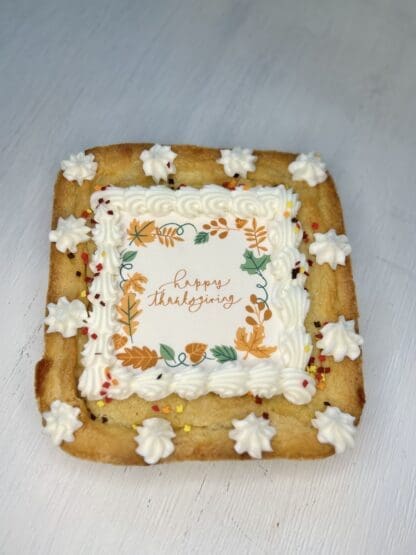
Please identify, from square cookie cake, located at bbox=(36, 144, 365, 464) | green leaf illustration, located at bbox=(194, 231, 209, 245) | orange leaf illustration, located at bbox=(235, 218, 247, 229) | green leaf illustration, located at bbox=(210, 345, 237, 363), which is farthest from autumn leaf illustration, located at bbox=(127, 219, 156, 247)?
green leaf illustration, located at bbox=(210, 345, 237, 363)

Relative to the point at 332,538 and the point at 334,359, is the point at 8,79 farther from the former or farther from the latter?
the point at 332,538

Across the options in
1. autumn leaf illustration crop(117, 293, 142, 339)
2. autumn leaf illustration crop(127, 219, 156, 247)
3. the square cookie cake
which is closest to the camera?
the square cookie cake

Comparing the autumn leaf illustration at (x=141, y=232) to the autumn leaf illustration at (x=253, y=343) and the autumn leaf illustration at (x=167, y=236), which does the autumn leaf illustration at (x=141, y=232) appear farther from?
the autumn leaf illustration at (x=253, y=343)

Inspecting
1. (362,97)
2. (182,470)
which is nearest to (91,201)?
(182,470)

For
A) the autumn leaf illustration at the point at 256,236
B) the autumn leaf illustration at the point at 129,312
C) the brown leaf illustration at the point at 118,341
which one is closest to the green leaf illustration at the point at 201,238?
the autumn leaf illustration at the point at 256,236

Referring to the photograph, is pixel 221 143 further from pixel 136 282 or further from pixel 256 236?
pixel 136 282

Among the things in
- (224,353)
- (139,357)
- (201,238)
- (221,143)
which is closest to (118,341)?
(139,357)

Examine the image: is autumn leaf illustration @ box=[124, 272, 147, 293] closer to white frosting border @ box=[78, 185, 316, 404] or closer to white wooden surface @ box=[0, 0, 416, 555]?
white frosting border @ box=[78, 185, 316, 404]
